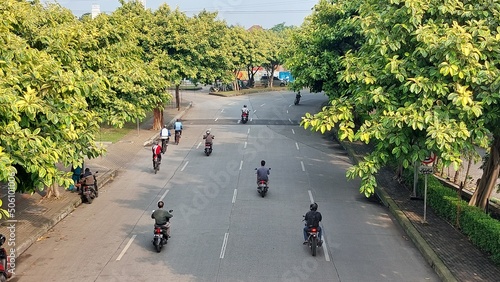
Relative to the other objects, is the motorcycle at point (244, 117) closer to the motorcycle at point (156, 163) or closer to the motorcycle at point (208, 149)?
the motorcycle at point (208, 149)

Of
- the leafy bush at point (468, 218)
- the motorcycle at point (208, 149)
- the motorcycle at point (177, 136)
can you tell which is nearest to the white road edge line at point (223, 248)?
the leafy bush at point (468, 218)

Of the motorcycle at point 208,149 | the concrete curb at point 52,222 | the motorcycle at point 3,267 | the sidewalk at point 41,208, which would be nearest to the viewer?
the motorcycle at point 3,267

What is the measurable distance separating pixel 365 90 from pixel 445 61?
2.27 m

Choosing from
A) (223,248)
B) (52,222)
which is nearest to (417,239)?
(223,248)

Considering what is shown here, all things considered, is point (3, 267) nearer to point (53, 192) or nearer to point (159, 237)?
point (159, 237)

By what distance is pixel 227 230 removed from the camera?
15258 millimetres

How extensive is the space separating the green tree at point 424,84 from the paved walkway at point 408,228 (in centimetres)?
267

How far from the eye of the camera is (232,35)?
6347 cm

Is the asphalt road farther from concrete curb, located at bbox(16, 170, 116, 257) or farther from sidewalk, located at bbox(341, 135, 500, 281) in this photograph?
sidewalk, located at bbox(341, 135, 500, 281)

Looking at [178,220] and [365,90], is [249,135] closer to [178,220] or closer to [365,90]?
[178,220]

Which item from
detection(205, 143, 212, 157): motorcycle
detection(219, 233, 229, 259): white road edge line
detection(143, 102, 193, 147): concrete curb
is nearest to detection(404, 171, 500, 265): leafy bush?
detection(219, 233, 229, 259): white road edge line

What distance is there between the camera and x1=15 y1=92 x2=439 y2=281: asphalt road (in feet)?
40.3

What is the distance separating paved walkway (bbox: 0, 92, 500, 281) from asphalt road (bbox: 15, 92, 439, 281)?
12.5 inches

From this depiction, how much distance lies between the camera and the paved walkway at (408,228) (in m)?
12.3
